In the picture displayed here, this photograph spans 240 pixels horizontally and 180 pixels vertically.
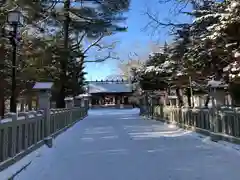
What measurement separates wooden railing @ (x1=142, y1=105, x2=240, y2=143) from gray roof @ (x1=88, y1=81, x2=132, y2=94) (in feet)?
126

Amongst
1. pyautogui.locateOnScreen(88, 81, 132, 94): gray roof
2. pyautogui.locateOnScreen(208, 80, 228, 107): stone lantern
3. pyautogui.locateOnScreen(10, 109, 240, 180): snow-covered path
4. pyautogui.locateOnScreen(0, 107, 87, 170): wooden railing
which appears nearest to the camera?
pyautogui.locateOnScreen(10, 109, 240, 180): snow-covered path

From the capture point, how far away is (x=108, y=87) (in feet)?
193

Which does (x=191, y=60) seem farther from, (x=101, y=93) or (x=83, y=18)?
(x=101, y=93)

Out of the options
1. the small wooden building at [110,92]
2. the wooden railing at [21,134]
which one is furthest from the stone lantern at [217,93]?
the small wooden building at [110,92]

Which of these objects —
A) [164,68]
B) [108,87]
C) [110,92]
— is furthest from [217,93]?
[108,87]

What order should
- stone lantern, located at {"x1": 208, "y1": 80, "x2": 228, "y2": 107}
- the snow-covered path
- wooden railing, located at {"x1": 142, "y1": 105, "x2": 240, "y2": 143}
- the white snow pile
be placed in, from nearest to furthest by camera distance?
1. the snow-covered path
2. wooden railing, located at {"x1": 142, "y1": 105, "x2": 240, "y2": 143}
3. stone lantern, located at {"x1": 208, "y1": 80, "x2": 228, "y2": 107}
4. the white snow pile

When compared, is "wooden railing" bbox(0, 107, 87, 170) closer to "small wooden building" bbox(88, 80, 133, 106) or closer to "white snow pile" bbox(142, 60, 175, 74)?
"white snow pile" bbox(142, 60, 175, 74)

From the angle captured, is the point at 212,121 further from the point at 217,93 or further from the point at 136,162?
the point at 136,162

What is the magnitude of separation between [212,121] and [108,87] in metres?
47.6

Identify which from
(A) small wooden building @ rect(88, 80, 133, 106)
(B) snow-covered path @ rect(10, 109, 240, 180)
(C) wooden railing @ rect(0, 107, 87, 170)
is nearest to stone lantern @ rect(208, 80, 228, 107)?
(B) snow-covered path @ rect(10, 109, 240, 180)

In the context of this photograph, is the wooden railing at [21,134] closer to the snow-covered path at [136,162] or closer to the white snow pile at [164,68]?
the snow-covered path at [136,162]

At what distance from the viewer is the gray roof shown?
2265 inches

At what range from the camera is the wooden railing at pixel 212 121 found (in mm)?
9663

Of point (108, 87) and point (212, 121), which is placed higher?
point (108, 87)
